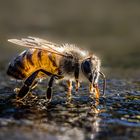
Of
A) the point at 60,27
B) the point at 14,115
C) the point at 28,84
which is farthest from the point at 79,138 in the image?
the point at 60,27

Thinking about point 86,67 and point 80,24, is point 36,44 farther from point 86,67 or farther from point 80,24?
point 80,24

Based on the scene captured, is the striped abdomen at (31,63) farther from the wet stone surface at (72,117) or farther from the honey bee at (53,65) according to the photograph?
the wet stone surface at (72,117)

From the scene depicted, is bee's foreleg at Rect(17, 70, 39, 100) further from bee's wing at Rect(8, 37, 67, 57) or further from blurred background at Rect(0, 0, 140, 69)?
blurred background at Rect(0, 0, 140, 69)

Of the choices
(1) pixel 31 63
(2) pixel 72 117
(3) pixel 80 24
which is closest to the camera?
(2) pixel 72 117

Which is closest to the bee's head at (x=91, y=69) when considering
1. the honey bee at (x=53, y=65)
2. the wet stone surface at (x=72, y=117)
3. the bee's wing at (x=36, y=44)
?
the honey bee at (x=53, y=65)

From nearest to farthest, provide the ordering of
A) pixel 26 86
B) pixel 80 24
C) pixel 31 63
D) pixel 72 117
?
1. pixel 72 117
2. pixel 26 86
3. pixel 31 63
4. pixel 80 24

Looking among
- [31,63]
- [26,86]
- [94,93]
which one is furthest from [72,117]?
[31,63]

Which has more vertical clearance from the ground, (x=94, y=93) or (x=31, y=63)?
(x=31, y=63)
